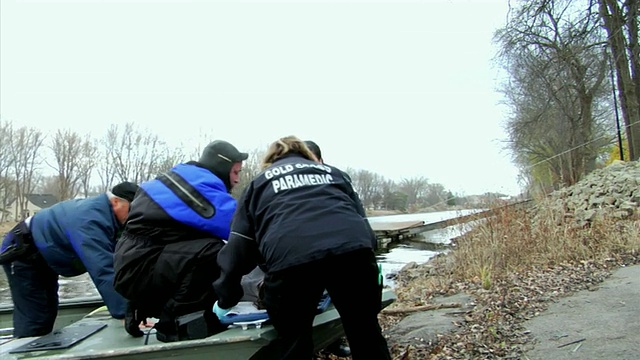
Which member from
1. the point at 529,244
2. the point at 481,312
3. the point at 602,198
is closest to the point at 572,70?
the point at 602,198

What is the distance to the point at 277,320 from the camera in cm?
263

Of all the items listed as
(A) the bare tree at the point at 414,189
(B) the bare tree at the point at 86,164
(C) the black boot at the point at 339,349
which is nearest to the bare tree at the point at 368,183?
(A) the bare tree at the point at 414,189

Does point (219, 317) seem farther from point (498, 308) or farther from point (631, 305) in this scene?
point (631, 305)

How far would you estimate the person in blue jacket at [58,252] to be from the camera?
11.2ft

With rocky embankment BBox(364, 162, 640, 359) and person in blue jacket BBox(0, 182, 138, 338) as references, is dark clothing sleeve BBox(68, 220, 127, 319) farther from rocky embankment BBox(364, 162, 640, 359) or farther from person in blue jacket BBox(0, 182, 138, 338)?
rocky embankment BBox(364, 162, 640, 359)

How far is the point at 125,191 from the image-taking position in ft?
12.1

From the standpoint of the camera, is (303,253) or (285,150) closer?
(303,253)

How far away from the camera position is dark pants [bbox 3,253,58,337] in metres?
3.81

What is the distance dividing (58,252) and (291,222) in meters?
2.25

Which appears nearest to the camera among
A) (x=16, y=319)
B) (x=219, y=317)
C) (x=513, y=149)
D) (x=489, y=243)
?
(x=219, y=317)

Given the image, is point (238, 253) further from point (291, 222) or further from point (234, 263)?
point (291, 222)

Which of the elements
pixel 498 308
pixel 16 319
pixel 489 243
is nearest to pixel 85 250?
pixel 16 319

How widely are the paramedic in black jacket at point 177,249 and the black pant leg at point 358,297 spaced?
845mm

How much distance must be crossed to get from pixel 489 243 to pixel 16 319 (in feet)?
21.4
